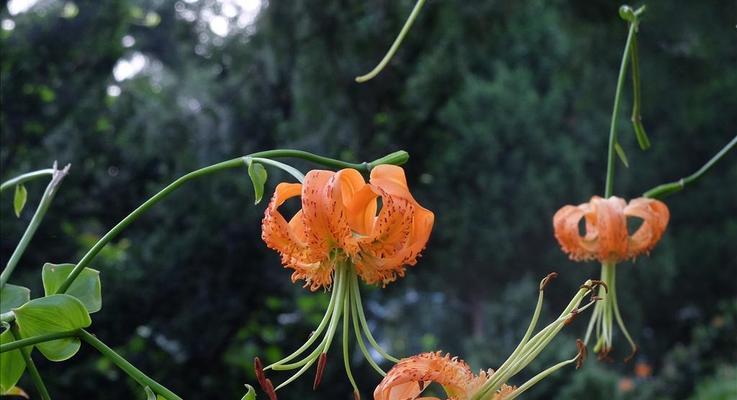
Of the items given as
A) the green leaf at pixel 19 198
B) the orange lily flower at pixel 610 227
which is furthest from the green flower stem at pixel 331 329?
the orange lily flower at pixel 610 227

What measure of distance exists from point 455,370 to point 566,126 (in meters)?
4.65

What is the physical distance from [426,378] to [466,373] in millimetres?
21

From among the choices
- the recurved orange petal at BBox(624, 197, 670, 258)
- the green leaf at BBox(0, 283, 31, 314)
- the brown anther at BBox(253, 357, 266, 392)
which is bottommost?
the recurved orange petal at BBox(624, 197, 670, 258)

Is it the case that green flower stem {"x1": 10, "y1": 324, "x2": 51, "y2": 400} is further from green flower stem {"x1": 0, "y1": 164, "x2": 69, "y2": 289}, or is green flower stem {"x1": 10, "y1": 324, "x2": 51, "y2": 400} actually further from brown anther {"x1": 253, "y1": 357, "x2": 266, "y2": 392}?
brown anther {"x1": 253, "y1": 357, "x2": 266, "y2": 392}

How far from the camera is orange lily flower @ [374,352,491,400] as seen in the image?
1.55ft

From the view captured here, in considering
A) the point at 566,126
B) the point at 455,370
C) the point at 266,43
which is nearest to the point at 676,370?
the point at 566,126

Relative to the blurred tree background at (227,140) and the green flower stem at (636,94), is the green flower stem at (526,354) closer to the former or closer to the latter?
the green flower stem at (636,94)

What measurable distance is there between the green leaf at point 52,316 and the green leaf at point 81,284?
5 centimetres

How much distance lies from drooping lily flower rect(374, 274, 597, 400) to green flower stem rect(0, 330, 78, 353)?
18 cm

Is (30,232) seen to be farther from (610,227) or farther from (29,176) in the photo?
(610,227)

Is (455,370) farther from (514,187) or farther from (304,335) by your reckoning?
(514,187)

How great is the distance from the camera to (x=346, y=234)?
59cm

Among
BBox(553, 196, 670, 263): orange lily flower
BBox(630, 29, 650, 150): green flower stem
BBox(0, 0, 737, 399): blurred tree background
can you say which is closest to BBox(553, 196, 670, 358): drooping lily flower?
BBox(553, 196, 670, 263): orange lily flower

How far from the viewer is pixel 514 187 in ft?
15.3
